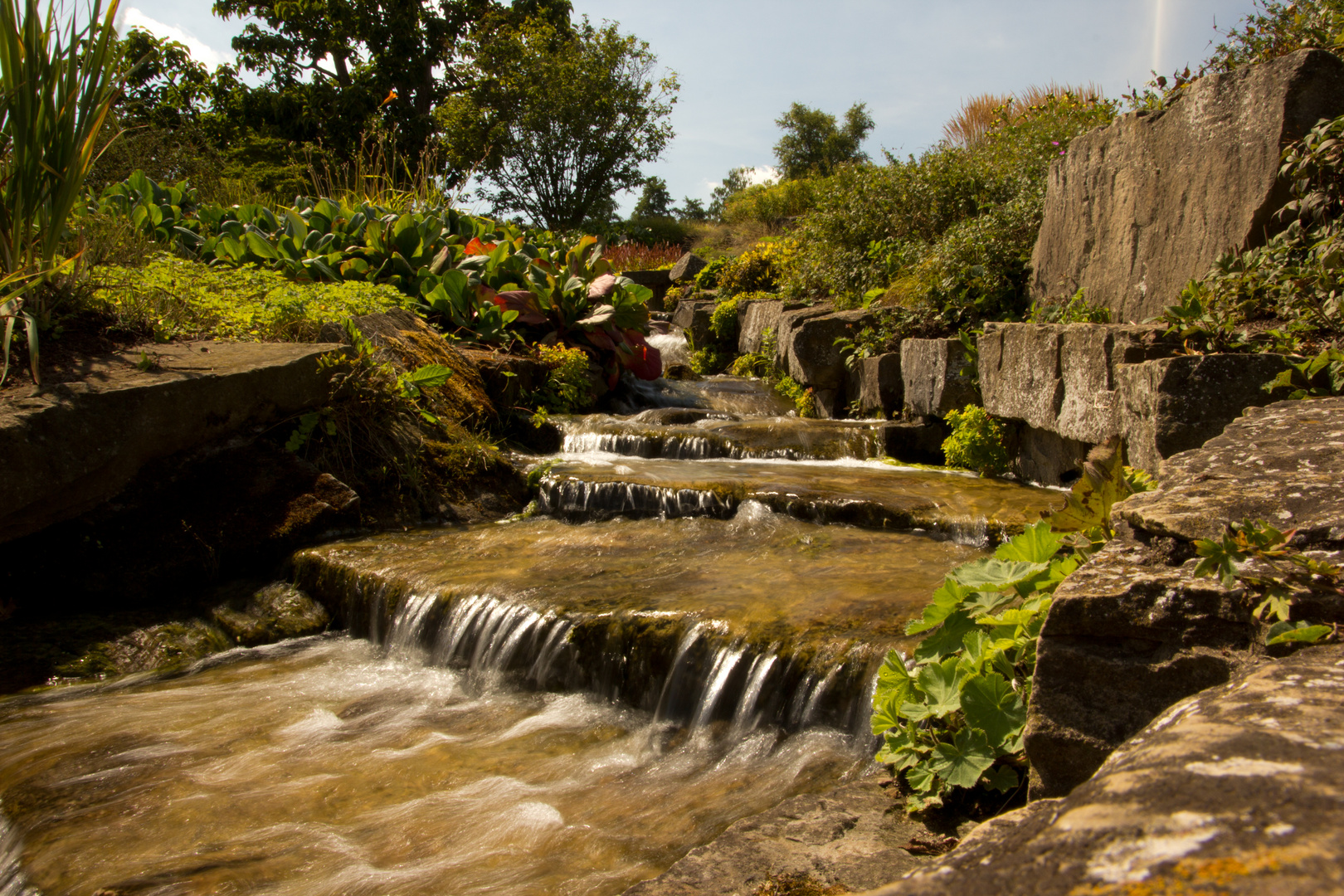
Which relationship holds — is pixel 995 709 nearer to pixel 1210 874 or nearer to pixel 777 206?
pixel 1210 874

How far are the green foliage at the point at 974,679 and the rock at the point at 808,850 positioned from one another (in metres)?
0.12

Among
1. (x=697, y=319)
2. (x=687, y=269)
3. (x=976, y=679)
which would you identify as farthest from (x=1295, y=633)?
(x=687, y=269)

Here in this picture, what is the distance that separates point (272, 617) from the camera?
4.25m

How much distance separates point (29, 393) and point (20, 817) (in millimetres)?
2291

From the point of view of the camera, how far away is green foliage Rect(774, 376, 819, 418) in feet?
29.2

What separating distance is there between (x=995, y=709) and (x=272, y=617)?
142 inches

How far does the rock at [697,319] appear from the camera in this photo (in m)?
13.1

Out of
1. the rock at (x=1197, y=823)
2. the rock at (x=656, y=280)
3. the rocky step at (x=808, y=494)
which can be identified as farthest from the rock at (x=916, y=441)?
the rock at (x=656, y=280)

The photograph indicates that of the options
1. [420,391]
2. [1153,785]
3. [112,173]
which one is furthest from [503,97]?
[1153,785]

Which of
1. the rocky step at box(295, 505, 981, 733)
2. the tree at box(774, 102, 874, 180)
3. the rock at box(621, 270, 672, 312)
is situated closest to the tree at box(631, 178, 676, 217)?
the tree at box(774, 102, 874, 180)

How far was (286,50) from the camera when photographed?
1098 inches

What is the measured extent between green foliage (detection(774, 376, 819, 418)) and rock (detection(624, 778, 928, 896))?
6.88 m

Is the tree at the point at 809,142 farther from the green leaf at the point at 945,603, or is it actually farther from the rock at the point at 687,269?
the green leaf at the point at 945,603

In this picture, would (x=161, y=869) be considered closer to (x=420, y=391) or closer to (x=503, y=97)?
(x=420, y=391)
